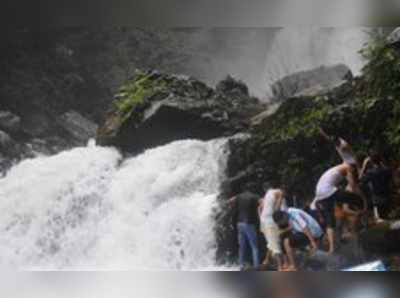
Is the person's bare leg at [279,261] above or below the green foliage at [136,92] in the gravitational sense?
below

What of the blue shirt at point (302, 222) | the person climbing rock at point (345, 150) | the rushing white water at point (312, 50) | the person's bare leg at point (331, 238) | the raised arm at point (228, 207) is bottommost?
the person's bare leg at point (331, 238)

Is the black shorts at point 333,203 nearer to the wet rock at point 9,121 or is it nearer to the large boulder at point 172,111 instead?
the large boulder at point 172,111

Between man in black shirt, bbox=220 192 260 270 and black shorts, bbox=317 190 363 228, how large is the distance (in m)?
0.37

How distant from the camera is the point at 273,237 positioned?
284cm

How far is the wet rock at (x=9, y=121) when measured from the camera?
119 inches

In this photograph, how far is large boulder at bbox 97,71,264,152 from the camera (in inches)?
119

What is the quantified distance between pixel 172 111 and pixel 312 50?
0.92 meters

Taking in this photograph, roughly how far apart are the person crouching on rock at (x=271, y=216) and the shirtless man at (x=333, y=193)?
0.19 m

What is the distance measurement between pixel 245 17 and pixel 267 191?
42.8 inches

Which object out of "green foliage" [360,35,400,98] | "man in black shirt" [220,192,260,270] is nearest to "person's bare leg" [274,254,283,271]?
"man in black shirt" [220,192,260,270]

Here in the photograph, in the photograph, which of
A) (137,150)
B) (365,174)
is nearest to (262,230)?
(365,174)

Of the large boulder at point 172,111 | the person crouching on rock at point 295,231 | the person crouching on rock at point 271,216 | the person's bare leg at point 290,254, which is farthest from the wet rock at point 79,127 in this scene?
the person's bare leg at point 290,254

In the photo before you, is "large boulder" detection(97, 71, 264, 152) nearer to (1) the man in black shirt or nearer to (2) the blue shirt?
(1) the man in black shirt

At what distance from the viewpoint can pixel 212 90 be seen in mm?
3062
